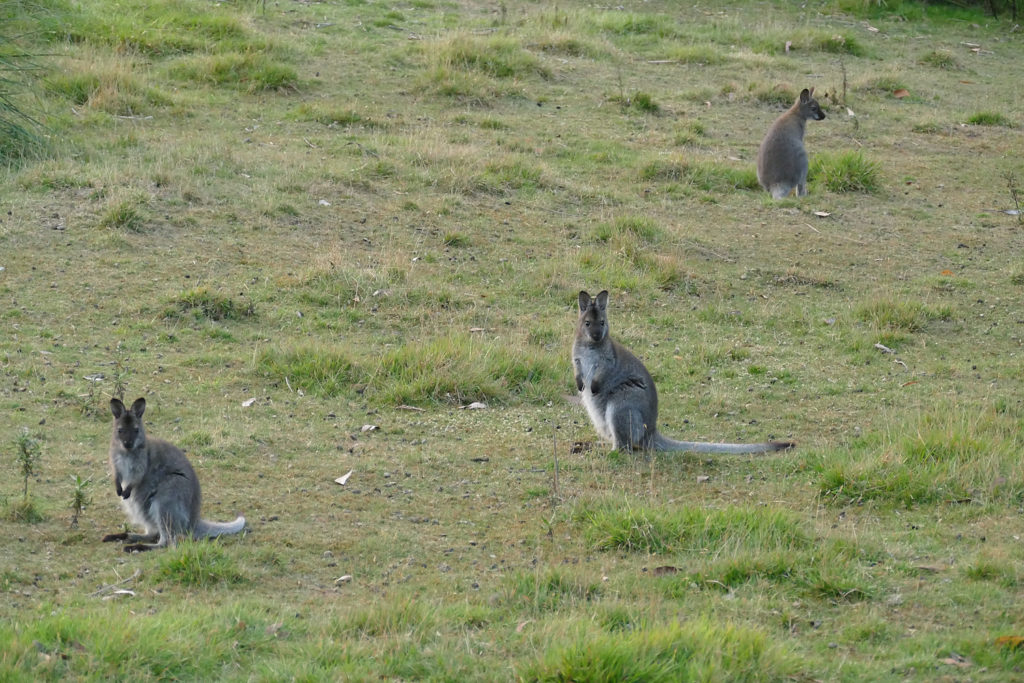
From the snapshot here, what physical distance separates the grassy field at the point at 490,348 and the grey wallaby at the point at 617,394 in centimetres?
15

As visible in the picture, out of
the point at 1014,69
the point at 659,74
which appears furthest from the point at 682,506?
the point at 1014,69

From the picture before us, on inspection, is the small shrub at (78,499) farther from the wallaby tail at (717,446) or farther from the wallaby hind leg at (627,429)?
the wallaby tail at (717,446)

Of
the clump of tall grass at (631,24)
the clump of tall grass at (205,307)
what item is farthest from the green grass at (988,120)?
the clump of tall grass at (205,307)

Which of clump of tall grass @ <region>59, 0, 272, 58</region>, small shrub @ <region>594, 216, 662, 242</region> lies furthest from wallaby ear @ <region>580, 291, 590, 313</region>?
clump of tall grass @ <region>59, 0, 272, 58</region>

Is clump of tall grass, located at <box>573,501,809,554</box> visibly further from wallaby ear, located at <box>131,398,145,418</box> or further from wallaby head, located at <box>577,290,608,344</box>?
wallaby ear, located at <box>131,398,145,418</box>

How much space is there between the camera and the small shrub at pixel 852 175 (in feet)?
43.8

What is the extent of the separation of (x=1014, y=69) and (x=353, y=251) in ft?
43.1

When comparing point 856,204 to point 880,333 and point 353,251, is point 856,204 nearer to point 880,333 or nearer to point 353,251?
point 880,333

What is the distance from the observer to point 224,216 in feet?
35.6

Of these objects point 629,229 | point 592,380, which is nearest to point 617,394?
point 592,380

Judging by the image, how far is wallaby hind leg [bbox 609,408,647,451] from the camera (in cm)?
732

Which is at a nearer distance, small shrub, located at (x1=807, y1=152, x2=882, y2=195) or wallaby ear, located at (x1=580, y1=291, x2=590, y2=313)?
wallaby ear, located at (x1=580, y1=291, x2=590, y2=313)

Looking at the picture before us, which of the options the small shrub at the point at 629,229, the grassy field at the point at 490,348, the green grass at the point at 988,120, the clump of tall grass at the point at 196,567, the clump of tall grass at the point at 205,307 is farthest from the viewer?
the green grass at the point at 988,120

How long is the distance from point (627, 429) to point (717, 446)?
54 cm
